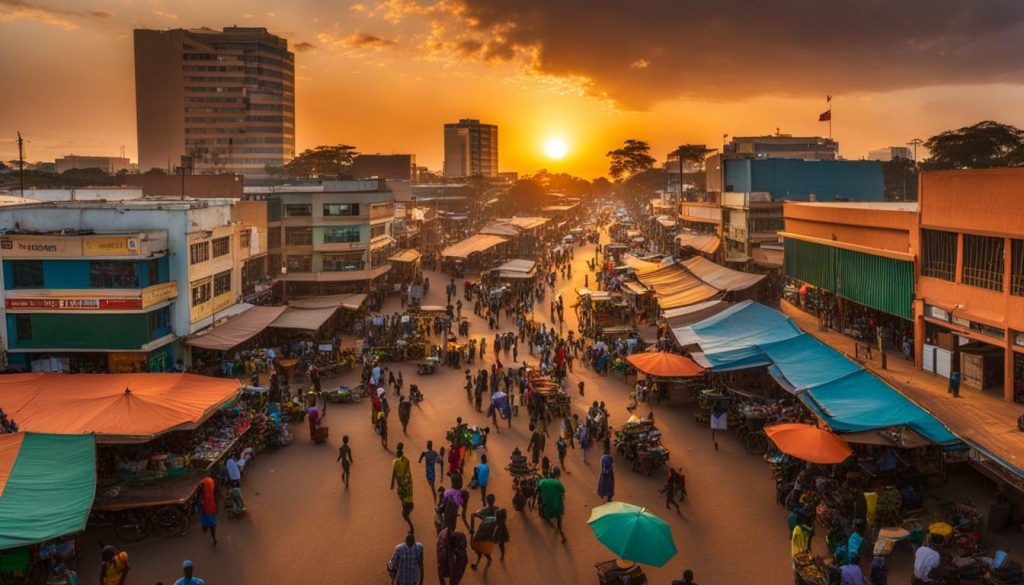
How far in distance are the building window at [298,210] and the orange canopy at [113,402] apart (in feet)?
78.1

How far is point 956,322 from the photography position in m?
18.1

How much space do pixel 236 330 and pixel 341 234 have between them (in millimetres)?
16676

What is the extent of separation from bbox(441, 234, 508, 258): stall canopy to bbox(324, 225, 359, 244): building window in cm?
793

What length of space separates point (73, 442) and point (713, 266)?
27.2 meters

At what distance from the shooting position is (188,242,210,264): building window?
25172 mm

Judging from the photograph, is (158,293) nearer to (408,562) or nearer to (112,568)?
(112,568)

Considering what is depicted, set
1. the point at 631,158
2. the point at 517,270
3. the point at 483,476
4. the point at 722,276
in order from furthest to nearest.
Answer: the point at 631,158 < the point at 517,270 < the point at 722,276 < the point at 483,476

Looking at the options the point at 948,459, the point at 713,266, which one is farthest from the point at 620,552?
the point at 713,266

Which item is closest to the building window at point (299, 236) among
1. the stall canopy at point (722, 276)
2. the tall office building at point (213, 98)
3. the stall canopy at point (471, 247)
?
the stall canopy at point (471, 247)

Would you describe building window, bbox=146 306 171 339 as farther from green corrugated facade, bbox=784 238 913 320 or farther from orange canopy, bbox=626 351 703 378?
green corrugated facade, bbox=784 238 913 320

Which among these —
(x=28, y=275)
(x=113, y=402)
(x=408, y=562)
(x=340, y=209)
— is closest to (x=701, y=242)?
(x=340, y=209)

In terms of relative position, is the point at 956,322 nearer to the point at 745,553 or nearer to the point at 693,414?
the point at 693,414

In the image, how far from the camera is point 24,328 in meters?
22.7

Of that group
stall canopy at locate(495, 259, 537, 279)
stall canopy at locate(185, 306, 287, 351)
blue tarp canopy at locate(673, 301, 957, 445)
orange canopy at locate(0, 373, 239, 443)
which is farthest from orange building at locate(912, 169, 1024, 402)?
stall canopy at locate(495, 259, 537, 279)
